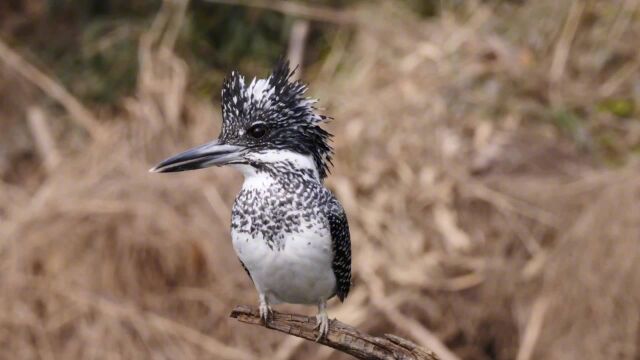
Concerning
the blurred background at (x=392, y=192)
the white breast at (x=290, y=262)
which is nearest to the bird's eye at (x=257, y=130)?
the white breast at (x=290, y=262)

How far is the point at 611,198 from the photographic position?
762 cm

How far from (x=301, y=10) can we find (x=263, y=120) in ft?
20.8

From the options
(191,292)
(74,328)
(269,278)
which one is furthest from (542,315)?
(269,278)

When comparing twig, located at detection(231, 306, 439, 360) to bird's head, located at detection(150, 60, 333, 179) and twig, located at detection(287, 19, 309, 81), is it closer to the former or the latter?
bird's head, located at detection(150, 60, 333, 179)

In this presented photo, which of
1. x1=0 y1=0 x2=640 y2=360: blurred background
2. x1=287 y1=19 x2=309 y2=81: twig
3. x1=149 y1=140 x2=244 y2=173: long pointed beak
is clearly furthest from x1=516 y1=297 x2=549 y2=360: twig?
x1=149 y1=140 x2=244 y2=173: long pointed beak

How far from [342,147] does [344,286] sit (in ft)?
14.1

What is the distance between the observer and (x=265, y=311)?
3516 millimetres

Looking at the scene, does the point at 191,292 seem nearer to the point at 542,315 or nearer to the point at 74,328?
the point at 74,328

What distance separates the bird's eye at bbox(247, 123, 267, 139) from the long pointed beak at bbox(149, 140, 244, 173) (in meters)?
0.05

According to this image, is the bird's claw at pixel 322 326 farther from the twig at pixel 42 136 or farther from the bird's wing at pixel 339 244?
the twig at pixel 42 136

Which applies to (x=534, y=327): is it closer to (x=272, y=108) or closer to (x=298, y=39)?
(x=298, y=39)

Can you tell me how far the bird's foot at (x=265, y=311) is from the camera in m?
3.50

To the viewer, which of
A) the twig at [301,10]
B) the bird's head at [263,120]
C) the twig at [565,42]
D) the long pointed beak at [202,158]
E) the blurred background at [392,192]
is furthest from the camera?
the twig at [301,10]

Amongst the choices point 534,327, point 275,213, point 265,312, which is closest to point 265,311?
point 265,312
